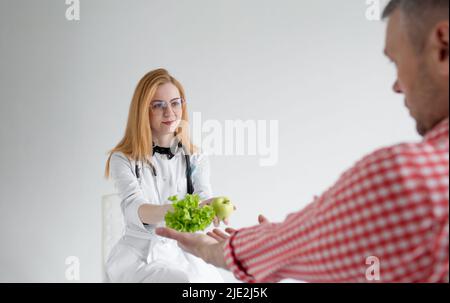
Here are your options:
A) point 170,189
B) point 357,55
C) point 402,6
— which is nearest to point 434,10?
point 402,6

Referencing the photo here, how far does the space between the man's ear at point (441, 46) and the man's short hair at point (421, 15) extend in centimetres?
1

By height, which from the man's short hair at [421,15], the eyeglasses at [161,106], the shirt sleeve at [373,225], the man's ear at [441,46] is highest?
the man's short hair at [421,15]

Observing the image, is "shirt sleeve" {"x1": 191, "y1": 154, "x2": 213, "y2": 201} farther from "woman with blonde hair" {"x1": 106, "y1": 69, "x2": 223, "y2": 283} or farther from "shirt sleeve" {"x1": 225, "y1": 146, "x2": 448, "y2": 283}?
"shirt sleeve" {"x1": 225, "y1": 146, "x2": 448, "y2": 283}

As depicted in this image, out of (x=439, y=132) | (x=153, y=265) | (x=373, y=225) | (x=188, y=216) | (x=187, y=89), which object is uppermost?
(x=187, y=89)

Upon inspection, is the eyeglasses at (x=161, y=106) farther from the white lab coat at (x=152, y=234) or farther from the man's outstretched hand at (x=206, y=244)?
the man's outstretched hand at (x=206, y=244)

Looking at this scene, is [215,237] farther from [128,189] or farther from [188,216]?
[128,189]

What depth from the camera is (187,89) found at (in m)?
3.55

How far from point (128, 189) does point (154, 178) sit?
0.60ft

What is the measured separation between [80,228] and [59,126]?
687mm

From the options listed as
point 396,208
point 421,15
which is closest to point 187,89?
point 421,15

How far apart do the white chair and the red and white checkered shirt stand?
6.13ft

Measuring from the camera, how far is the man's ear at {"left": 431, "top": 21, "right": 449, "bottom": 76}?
0.69 meters

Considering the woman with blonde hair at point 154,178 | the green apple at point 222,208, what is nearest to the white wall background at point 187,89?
the woman with blonde hair at point 154,178

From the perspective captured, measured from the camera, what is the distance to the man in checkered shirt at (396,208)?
2.09ft
